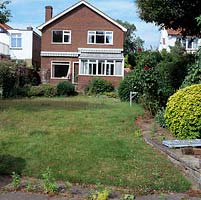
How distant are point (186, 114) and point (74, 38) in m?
34.0

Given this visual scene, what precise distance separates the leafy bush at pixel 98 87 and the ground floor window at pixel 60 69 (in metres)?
7.51

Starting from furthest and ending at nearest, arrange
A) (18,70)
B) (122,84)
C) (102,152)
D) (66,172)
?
(18,70) → (122,84) → (102,152) → (66,172)

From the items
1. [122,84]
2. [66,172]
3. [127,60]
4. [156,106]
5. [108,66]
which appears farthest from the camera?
[127,60]

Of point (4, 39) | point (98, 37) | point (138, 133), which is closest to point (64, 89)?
point (98, 37)

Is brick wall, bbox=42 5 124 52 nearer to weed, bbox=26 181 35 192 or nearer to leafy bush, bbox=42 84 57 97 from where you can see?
leafy bush, bbox=42 84 57 97

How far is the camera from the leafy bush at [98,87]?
3494 cm

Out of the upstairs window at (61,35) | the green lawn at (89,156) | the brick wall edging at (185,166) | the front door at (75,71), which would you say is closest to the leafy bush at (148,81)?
the green lawn at (89,156)

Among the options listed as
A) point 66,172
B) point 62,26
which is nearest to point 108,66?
point 62,26

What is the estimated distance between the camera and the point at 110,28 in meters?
42.3

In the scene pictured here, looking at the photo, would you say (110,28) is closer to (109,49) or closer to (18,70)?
(109,49)

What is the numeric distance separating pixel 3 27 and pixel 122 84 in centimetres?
3007

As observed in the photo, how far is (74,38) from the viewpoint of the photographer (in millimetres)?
42625

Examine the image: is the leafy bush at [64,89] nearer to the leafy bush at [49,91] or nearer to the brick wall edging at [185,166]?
→ the leafy bush at [49,91]

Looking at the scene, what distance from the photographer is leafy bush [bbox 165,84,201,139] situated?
9531 millimetres
